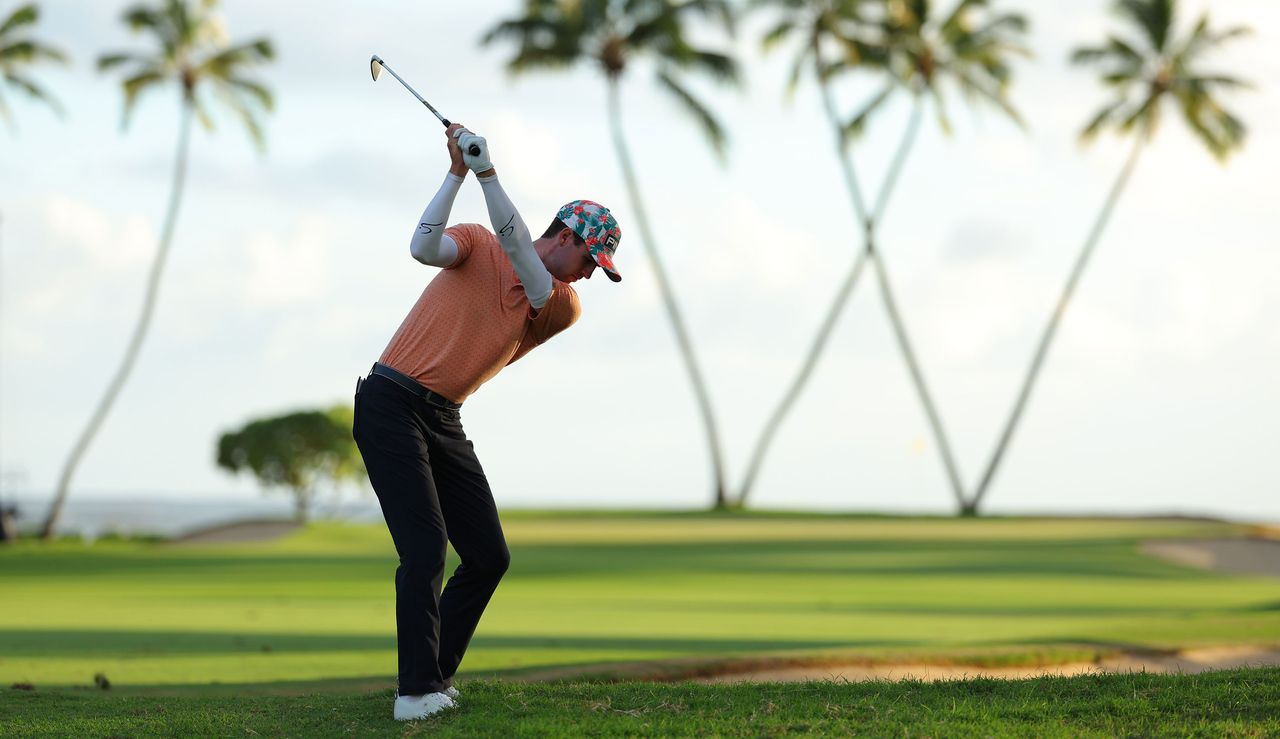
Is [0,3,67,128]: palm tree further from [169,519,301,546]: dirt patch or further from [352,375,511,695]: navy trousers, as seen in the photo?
[352,375,511,695]: navy trousers

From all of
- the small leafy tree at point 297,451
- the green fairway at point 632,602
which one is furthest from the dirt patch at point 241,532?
the small leafy tree at point 297,451

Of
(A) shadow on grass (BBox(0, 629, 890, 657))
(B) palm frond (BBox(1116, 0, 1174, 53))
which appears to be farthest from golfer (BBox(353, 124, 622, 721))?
(B) palm frond (BBox(1116, 0, 1174, 53))

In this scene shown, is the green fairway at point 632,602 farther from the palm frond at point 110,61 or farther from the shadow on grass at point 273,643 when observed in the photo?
the palm frond at point 110,61

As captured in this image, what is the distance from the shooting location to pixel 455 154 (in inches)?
257

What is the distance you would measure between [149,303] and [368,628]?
30.8 metres

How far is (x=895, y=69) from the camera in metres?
49.1

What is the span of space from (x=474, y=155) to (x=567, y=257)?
2.21 ft

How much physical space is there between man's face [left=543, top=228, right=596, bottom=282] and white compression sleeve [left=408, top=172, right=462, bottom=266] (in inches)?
20.3

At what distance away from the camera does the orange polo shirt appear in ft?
22.1

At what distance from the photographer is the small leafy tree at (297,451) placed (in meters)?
42.9

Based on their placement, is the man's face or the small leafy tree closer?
the man's face

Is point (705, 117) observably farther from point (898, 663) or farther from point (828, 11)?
point (898, 663)

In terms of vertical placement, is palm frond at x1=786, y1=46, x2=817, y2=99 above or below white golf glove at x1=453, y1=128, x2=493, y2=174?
above

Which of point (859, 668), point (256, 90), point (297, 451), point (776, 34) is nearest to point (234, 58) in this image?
point (256, 90)
